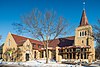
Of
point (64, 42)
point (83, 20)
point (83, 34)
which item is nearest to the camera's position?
point (83, 34)

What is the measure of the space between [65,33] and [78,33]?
1596 centimetres

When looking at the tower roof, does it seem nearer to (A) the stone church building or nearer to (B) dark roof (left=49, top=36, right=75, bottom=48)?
(A) the stone church building

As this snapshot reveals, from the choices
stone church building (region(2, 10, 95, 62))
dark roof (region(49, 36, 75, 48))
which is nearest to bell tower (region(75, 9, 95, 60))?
stone church building (region(2, 10, 95, 62))

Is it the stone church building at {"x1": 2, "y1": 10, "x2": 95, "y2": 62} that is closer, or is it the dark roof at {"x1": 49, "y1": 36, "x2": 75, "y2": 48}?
the stone church building at {"x1": 2, "y1": 10, "x2": 95, "y2": 62}

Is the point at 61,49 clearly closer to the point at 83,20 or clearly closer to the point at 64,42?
the point at 64,42

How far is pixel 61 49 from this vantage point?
54.4 m

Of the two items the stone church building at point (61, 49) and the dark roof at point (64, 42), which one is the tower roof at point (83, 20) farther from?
the dark roof at point (64, 42)

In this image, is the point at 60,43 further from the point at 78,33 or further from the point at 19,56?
the point at 19,56

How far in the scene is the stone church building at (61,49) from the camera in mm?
49569

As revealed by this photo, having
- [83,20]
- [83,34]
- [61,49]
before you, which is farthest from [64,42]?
[83,20]

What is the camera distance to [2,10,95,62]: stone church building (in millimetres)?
49569

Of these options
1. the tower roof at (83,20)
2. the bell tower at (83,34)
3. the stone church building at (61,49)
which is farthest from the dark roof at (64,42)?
the tower roof at (83,20)

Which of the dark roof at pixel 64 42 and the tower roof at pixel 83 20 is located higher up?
the tower roof at pixel 83 20

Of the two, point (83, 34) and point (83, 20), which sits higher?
point (83, 20)
